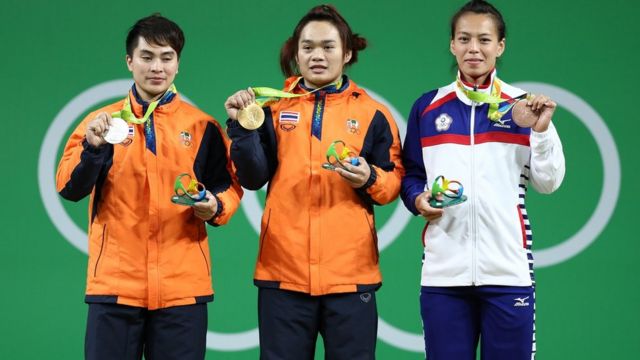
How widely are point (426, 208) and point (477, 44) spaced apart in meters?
0.62

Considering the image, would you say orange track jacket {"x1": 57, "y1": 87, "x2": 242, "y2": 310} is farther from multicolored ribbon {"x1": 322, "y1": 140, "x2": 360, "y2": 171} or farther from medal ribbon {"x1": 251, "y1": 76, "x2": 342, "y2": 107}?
multicolored ribbon {"x1": 322, "y1": 140, "x2": 360, "y2": 171}

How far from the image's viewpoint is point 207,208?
11.0ft

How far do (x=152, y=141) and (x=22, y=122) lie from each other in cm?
168

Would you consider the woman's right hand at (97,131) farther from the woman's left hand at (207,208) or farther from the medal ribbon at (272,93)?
the medal ribbon at (272,93)

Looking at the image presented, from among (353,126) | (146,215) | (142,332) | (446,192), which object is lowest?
(142,332)

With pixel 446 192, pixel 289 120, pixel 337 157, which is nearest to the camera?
pixel 446 192

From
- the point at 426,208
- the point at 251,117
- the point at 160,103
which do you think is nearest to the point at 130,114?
the point at 160,103

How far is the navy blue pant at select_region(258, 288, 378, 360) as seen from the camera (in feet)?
11.3

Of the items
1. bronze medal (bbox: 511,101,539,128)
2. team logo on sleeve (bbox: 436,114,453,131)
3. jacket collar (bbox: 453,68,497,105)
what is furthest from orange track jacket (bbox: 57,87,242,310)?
bronze medal (bbox: 511,101,539,128)

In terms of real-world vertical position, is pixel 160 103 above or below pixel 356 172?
above

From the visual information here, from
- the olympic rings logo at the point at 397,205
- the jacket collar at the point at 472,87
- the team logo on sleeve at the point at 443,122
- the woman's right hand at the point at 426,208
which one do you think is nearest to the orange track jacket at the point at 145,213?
the woman's right hand at the point at 426,208

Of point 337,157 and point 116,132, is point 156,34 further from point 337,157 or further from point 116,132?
point 337,157

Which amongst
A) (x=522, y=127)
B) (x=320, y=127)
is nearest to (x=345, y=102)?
(x=320, y=127)

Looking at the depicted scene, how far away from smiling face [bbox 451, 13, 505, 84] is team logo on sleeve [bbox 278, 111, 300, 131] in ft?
2.05
